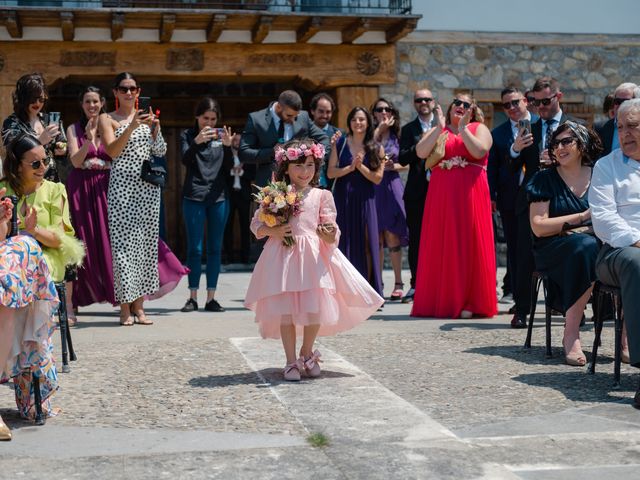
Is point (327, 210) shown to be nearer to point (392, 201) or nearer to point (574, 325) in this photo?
point (574, 325)

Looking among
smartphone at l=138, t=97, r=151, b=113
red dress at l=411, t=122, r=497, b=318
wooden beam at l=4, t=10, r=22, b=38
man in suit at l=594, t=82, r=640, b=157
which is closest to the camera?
man in suit at l=594, t=82, r=640, b=157

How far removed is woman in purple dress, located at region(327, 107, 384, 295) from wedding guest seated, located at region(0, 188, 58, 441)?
481 cm

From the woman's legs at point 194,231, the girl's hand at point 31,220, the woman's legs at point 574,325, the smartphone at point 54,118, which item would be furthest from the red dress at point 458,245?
the girl's hand at point 31,220

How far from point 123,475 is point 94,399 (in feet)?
4.99

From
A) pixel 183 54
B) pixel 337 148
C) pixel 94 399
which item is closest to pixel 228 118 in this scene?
pixel 183 54

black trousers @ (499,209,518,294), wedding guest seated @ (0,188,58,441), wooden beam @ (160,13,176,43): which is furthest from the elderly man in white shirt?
wooden beam @ (160,13,176,43)

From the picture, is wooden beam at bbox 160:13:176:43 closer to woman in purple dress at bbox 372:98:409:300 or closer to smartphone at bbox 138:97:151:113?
woman in purple dress at bbox 372:98:409:300

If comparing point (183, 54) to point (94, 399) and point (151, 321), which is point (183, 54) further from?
point (94, 399)

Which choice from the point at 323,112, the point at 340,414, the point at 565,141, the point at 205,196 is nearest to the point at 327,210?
the point at 340,414

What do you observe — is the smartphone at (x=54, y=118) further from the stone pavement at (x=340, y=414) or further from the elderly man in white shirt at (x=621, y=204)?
the elderly man in white shirt at (x=621, y=204)

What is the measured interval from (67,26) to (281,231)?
8.85 metres

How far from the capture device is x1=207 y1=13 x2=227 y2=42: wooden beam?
45.2 ft

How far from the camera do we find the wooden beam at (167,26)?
45.1 feet

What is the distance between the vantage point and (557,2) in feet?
51.7
